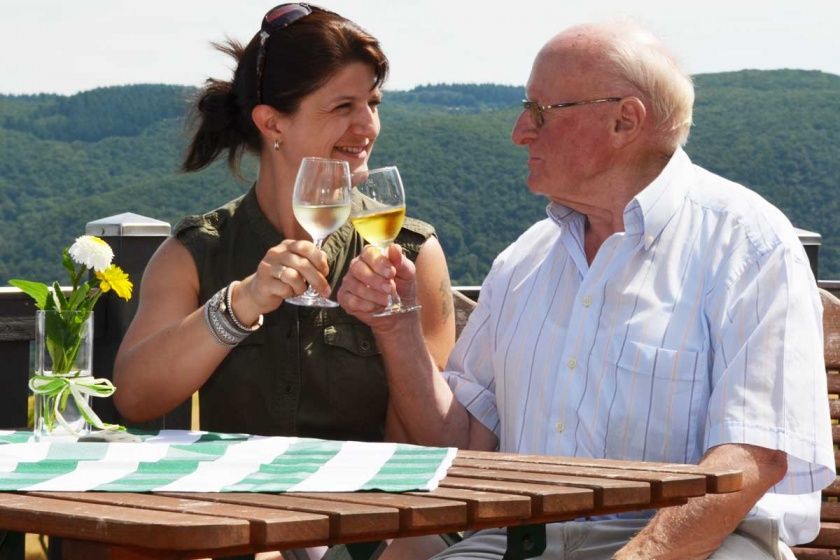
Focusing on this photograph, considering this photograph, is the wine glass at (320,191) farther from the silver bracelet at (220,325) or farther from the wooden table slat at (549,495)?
the wooden table slat at (549,495)

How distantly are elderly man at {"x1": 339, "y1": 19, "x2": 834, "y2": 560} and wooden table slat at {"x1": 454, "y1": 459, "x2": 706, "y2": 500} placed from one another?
34 centimetres

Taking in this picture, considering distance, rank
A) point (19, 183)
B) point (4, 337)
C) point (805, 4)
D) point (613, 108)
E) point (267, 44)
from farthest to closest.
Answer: point (805, 4) → point (19, 183) → point (4, 337) → point (267, 44) → point (613, 108)

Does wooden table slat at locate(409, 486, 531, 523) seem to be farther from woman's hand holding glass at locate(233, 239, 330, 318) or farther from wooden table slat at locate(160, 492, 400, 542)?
woman's hand holding glass at locate(233, 239, 330, 318)

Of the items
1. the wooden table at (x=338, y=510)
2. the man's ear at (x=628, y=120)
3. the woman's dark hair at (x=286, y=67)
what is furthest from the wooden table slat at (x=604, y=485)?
the woman's dark hair at (x=286, y=67)

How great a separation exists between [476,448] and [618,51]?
913 mm

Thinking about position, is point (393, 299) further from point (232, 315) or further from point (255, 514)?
point (255, 514)

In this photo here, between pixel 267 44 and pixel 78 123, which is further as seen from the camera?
pixel 78 123

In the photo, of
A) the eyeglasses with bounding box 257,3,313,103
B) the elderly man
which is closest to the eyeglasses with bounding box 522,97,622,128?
the elderly man

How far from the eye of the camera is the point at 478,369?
306 centimetres

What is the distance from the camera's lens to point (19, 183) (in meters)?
42.6

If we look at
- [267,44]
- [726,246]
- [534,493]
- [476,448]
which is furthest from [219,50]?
[534,493]

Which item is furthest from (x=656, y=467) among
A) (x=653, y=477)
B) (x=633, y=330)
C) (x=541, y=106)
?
(x=541, y=106)

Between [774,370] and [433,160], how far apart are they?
37.6 metres

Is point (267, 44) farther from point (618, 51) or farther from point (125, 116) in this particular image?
point (125, 116)
